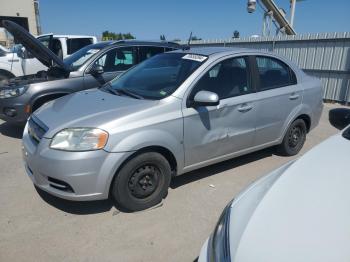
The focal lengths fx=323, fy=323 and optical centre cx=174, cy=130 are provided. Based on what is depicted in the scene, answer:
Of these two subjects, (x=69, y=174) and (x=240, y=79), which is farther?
(x=240, y=79)

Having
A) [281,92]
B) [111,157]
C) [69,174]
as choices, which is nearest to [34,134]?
[69,174]

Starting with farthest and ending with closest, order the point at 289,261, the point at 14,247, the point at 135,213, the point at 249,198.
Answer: the point at 135,213
the point at 14,247
the point at 249,198
the point at 289,261

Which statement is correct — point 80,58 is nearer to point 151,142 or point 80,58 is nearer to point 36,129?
point 36,129

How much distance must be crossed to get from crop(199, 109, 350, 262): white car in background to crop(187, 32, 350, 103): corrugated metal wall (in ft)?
28.2

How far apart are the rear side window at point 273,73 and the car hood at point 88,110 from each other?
1.75m

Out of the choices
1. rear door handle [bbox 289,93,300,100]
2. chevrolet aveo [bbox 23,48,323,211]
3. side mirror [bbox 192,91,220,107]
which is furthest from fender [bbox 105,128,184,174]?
rear door handle [bbox 289,93,300,100]

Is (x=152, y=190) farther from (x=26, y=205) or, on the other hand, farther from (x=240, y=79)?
(x=240, y=79)

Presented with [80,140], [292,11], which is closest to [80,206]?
[80,140]

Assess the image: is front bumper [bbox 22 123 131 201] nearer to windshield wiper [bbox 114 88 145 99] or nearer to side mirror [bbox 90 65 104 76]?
windshield wiper [bbox 114 88 145 99]

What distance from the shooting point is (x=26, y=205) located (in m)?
3.52

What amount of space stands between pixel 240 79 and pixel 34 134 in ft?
8.36

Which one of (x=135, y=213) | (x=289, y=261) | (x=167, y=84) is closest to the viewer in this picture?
(x=289, y=261)

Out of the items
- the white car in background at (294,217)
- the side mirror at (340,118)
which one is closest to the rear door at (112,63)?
the side mirror at (340,118)

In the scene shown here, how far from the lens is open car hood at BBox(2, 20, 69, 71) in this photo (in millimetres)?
5453
